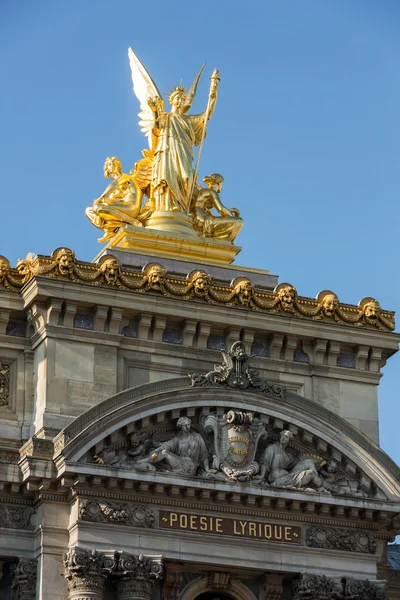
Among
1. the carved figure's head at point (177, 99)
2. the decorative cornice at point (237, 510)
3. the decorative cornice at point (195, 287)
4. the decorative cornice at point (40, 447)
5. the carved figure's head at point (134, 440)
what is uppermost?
the carved figure's head at point (177, 99)

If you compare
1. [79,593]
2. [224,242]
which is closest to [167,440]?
A: [79,593]

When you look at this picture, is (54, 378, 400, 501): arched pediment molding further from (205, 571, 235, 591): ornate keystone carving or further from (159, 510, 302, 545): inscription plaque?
(205, 571, 235, 591): ornate keystone carving

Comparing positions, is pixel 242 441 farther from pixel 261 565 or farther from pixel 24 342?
pixel 24 342

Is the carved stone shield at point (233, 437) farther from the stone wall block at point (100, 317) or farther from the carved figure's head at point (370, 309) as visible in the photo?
the carved figure's head at point (370, 309)

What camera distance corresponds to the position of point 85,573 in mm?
40250

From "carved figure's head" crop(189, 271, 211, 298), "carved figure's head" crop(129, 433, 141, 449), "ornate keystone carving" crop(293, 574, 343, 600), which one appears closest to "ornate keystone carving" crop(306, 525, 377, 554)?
"ornate keystone carving" crop(293, 574, 343, 600)

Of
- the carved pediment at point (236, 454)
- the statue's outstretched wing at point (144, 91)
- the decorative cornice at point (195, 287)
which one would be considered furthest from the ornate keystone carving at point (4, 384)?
the statue's outstretched wing at point (144, 91)

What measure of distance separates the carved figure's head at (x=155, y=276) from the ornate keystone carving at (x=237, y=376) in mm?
2148

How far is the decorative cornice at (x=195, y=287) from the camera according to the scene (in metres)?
43.2

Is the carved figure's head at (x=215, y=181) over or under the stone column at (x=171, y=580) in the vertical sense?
over

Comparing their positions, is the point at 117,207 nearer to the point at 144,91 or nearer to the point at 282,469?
the point at 144,91

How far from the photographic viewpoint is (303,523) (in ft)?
140

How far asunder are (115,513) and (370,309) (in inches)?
335

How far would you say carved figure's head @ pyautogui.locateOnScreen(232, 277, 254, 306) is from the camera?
44.4m
